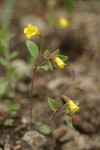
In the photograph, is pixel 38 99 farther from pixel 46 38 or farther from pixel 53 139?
pixel 46 38

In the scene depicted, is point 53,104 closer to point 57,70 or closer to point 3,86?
point 3,86

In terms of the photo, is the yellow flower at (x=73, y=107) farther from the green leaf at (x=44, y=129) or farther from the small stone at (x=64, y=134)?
the small stone at (x=64, y=134)

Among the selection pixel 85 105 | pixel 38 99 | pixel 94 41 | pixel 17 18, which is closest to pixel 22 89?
pixel 38 99

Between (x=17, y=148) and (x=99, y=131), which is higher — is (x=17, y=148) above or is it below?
above

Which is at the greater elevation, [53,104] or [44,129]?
[53,104]

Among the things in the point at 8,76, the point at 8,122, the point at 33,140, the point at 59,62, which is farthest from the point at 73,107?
the point at 8,76

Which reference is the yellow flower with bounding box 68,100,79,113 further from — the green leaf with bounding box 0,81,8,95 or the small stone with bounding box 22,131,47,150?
the green leaf with bounding box 0,81,8,95
